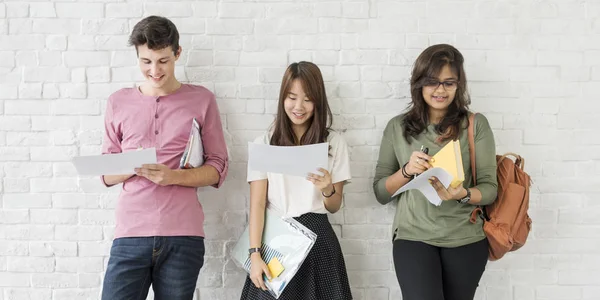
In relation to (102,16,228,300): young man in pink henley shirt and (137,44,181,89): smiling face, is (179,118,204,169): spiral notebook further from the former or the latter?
(137,44,181,89): smiling face

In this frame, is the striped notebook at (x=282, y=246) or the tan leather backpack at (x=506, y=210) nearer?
the striped notebook at (x=282, y=246)

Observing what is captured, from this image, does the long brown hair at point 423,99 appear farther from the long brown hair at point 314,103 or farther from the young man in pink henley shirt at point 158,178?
the young man in pink henley shirt at point 158,178

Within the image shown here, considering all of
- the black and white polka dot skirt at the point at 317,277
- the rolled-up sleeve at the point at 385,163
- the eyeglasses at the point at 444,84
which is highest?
the eyeglasses at the point at 444,84

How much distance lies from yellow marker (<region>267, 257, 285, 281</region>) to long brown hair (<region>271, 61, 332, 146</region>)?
0.53 metres

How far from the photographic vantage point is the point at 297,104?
7.99 feet

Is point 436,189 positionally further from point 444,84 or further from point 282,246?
point 282,246

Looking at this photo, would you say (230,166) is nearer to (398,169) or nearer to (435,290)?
(398,169)

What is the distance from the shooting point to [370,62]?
273 cm

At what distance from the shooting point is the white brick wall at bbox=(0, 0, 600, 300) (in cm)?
271

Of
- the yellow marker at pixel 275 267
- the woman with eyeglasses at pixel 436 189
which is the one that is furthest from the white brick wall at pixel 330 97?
the yellow marker at pixel 275 267

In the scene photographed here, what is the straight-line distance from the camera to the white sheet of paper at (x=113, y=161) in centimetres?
214

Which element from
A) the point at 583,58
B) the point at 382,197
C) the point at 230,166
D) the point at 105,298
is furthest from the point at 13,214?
the point at 583,58

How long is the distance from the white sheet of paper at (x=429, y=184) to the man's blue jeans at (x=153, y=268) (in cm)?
99

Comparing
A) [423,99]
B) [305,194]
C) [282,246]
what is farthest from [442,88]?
[282,246]
